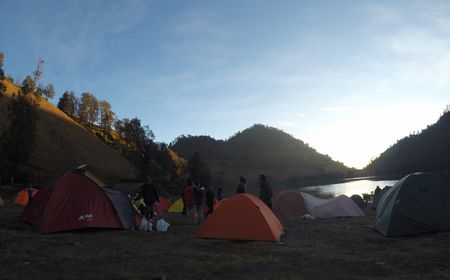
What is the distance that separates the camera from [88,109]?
175 m

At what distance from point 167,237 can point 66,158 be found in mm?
70919

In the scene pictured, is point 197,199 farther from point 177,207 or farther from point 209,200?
point 177,207

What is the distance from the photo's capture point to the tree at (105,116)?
173 m

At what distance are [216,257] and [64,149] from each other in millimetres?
78866

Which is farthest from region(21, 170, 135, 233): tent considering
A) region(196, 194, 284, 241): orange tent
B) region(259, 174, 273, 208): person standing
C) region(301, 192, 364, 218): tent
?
region(301, 192, 364, 218): tent

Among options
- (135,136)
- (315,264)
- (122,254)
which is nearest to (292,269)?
(315,264)

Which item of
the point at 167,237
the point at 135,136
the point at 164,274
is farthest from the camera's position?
the point at 135,136

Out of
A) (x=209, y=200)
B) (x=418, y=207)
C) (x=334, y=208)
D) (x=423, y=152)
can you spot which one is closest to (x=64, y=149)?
(x=334, y=208)

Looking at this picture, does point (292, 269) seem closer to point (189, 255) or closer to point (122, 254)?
point (189, 255)

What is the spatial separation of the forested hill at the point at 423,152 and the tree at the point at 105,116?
11228 cm

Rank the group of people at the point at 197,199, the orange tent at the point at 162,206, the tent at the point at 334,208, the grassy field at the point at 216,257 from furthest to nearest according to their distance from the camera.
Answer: the orange tent at the point at 162,206
the tent at the point at 334,208
the group of people at the point at 197,199
the grassy field at the point at 216,257

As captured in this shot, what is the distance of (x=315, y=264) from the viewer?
34.5ft

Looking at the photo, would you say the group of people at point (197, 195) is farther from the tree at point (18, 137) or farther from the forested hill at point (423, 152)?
the forested hill at point (423, 152)

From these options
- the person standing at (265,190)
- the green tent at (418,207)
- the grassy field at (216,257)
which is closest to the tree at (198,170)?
the person standing at (265,190)
